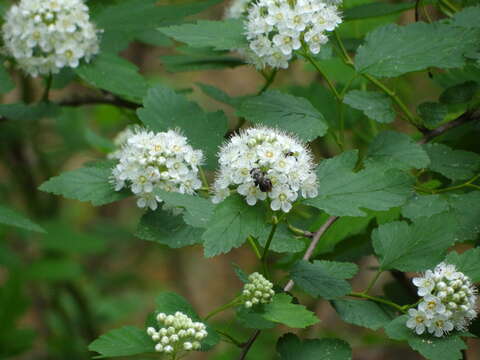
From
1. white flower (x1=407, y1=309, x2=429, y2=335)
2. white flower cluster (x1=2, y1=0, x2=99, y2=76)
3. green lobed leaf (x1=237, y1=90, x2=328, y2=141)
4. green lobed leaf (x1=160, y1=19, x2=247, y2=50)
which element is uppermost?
white flower cluster (x1=2, y1=0, x2=99, y2=76)

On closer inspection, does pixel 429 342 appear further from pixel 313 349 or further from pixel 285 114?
pixel 285 114

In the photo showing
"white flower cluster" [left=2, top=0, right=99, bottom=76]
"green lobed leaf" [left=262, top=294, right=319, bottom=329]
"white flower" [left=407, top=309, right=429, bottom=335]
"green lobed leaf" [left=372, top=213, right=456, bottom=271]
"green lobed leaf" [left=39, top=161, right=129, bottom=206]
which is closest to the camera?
"green lobed leaf" [left=262, top=294, right=319, bottom=329]

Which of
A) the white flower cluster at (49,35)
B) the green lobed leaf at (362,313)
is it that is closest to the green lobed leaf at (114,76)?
the white flower cluster at (49,35)

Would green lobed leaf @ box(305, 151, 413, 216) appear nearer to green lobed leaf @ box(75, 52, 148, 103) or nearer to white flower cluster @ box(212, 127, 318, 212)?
white flower cluster @ box(212, 127, 318, 212)

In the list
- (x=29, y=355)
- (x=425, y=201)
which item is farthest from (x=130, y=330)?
(x=29, y=355)

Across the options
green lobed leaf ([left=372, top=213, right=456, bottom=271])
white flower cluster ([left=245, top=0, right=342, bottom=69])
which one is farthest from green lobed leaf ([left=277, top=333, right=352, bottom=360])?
white flower cluster ([left=245, top=0, right=342, bottom=69])

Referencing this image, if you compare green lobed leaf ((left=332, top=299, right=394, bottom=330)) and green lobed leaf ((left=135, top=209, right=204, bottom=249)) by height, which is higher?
green lobed leaf ((left=135, top=209, right=204, bottom=249))

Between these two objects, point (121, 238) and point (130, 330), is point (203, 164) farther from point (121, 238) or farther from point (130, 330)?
point (121, 238)
